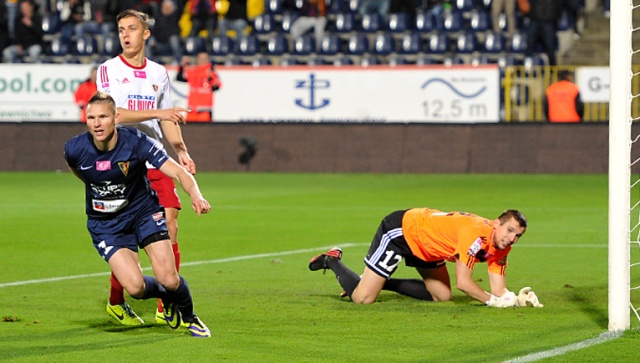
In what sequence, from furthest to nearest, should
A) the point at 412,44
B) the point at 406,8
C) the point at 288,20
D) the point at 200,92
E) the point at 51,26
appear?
the point at 51,26 < the point at 288,20 < the point at 406,8 < the point at 412,44 < the point at 200,92

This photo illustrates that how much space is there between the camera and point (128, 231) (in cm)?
837

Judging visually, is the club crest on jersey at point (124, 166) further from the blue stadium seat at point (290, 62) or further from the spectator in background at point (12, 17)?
the spectator in background at point (12, 17)

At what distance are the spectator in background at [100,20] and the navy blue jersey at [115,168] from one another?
23.4m

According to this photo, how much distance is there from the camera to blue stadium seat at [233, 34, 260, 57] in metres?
30.1

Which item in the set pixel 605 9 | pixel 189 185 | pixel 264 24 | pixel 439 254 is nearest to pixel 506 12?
pixel 605 9

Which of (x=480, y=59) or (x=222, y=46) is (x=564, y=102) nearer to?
(x=480, y=59)

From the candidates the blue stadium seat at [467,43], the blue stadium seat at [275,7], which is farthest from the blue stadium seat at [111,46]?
the blue stadium seat at [467,43]

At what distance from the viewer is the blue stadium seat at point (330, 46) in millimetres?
29594

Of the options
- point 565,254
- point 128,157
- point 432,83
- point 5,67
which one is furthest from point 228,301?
point 5,67

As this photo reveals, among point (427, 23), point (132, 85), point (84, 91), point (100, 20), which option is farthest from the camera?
point (100, 20)

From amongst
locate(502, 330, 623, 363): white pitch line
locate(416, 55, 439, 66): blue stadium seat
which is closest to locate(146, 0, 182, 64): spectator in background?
locate(416, 55, 439, 66): blue stadium seat

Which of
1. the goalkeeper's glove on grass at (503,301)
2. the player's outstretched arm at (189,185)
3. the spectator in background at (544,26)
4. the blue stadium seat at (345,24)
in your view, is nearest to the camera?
the player's outstretched arm at (189,185)

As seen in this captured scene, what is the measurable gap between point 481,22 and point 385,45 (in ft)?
7.32

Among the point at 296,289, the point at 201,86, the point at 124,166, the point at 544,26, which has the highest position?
the point at 544,26
